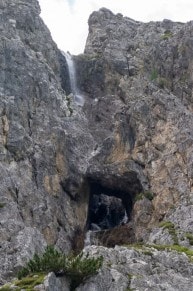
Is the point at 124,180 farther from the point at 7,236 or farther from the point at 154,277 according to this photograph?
the point at 154,277

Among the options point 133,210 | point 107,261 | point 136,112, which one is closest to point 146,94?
point 136,112

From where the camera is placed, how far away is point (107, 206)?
10350 cm

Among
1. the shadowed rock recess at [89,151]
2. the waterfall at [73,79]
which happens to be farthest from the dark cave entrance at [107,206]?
the waterfall at [73,79]

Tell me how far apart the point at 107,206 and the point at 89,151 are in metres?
11.7

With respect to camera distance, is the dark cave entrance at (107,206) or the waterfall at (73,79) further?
the waterfall at (73,79)

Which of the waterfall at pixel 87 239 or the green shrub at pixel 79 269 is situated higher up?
the waterfall at pixel 87 239

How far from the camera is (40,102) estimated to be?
99688 mm

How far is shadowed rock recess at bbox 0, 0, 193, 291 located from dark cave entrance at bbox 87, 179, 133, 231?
0.62 feet

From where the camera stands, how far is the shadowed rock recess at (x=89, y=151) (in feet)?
265

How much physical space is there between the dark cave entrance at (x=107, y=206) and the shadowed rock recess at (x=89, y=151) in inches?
7.4

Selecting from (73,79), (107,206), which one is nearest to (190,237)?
(107,206)

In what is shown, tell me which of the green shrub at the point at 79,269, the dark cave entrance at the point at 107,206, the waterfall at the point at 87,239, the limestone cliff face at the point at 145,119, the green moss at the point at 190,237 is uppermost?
the limestone cliff face at the point at 145,119

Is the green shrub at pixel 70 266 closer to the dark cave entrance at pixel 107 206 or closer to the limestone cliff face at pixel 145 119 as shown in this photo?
the limestone cliff face at pixel 145 119

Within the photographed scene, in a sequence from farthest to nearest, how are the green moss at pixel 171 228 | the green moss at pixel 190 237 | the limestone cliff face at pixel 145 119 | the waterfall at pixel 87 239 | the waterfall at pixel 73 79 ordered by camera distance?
the waterfall at pixel 73 79 → the waterfall at pixel 87 239 → the limestone cliff face at pixel 145 119 → the green moss at pixel 171 228 → the green moss at pixel 190 237
